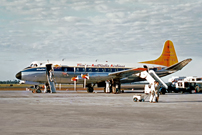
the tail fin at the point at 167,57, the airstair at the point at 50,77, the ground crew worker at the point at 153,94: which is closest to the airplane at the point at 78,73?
the airstair at the point at 50,77

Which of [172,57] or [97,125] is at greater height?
[172,57]

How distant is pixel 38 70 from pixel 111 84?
11919 mm

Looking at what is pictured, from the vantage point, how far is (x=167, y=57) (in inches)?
2143

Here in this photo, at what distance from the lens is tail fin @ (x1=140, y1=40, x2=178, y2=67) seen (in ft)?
174

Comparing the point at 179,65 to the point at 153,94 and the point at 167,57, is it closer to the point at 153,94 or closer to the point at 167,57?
the point at 167,57

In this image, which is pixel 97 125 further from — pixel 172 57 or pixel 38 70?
pixel 172 57

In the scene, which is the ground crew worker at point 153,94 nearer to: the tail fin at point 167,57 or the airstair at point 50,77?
the airstair at point 50,77

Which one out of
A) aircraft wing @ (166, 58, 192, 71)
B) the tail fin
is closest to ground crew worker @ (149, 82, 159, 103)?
aircraft wing @ (166, 58, 192, 71)

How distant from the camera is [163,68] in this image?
51.4m

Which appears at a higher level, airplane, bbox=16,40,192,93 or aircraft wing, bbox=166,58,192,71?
aircraft wing, bbox=166,58,192,71

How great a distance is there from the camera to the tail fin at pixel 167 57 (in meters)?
53.1

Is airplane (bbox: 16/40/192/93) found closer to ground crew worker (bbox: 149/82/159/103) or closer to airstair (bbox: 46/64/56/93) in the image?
airstair (bbox: 46/64/56/93)

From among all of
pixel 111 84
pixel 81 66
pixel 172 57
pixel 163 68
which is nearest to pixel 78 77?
pixel 81 66

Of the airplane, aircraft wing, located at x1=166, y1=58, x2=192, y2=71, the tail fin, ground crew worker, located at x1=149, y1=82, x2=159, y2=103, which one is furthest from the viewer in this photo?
the tail fin
